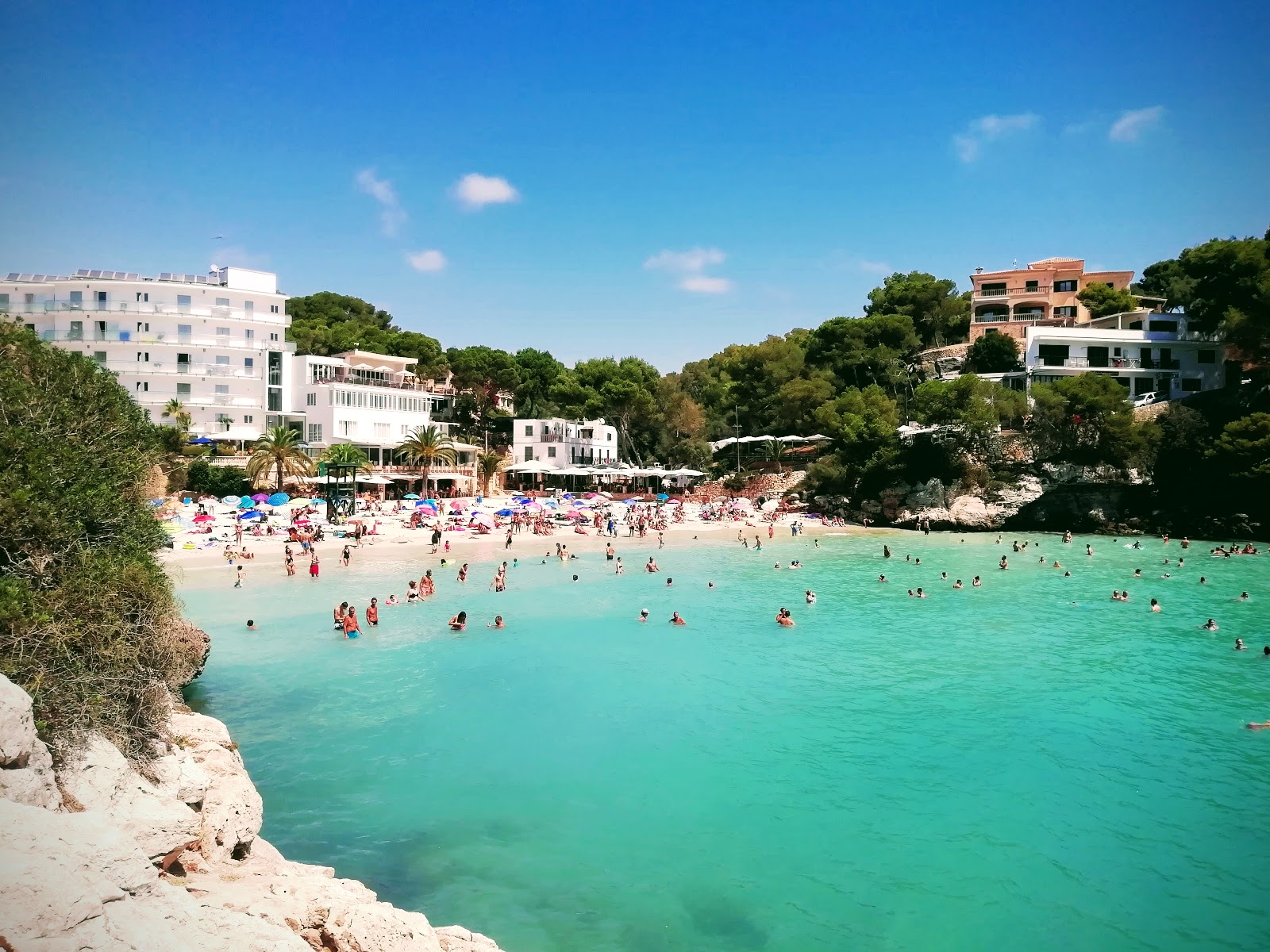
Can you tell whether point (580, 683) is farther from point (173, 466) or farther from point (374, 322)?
point (374, 322)

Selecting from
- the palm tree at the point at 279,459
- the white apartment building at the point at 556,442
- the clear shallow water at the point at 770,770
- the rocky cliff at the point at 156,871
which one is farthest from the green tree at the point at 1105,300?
the rocky cliff at the point at 156,871

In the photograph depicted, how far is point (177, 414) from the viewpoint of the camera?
47.5 metres

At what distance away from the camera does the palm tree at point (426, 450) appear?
53.8m

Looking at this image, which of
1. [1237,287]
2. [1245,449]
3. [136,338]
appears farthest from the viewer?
[136,338]

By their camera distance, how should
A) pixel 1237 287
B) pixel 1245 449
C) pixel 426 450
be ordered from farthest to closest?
pixel 426 450 < pixel 1237 287 < pixel 1245 449

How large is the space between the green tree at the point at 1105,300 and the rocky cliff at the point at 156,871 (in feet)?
233

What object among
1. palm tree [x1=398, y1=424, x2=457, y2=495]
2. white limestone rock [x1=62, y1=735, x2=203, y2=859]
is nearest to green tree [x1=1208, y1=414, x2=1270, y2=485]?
palm tree [x1=398, y1=424, x2=457, y2=495]

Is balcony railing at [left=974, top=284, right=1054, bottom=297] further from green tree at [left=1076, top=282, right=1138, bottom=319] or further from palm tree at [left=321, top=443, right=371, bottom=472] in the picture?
palm tree at [left=321, top=443, right=371, bottom=472]

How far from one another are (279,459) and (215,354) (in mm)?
10793

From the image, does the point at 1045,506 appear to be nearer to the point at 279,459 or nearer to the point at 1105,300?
the point at 1105,300

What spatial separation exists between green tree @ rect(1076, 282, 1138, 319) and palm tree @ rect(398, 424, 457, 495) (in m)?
51.8

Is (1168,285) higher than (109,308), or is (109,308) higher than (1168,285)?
(1168,285)

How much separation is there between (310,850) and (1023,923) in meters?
9.31

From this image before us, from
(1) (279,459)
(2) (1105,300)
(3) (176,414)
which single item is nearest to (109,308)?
(3) (176,414)
